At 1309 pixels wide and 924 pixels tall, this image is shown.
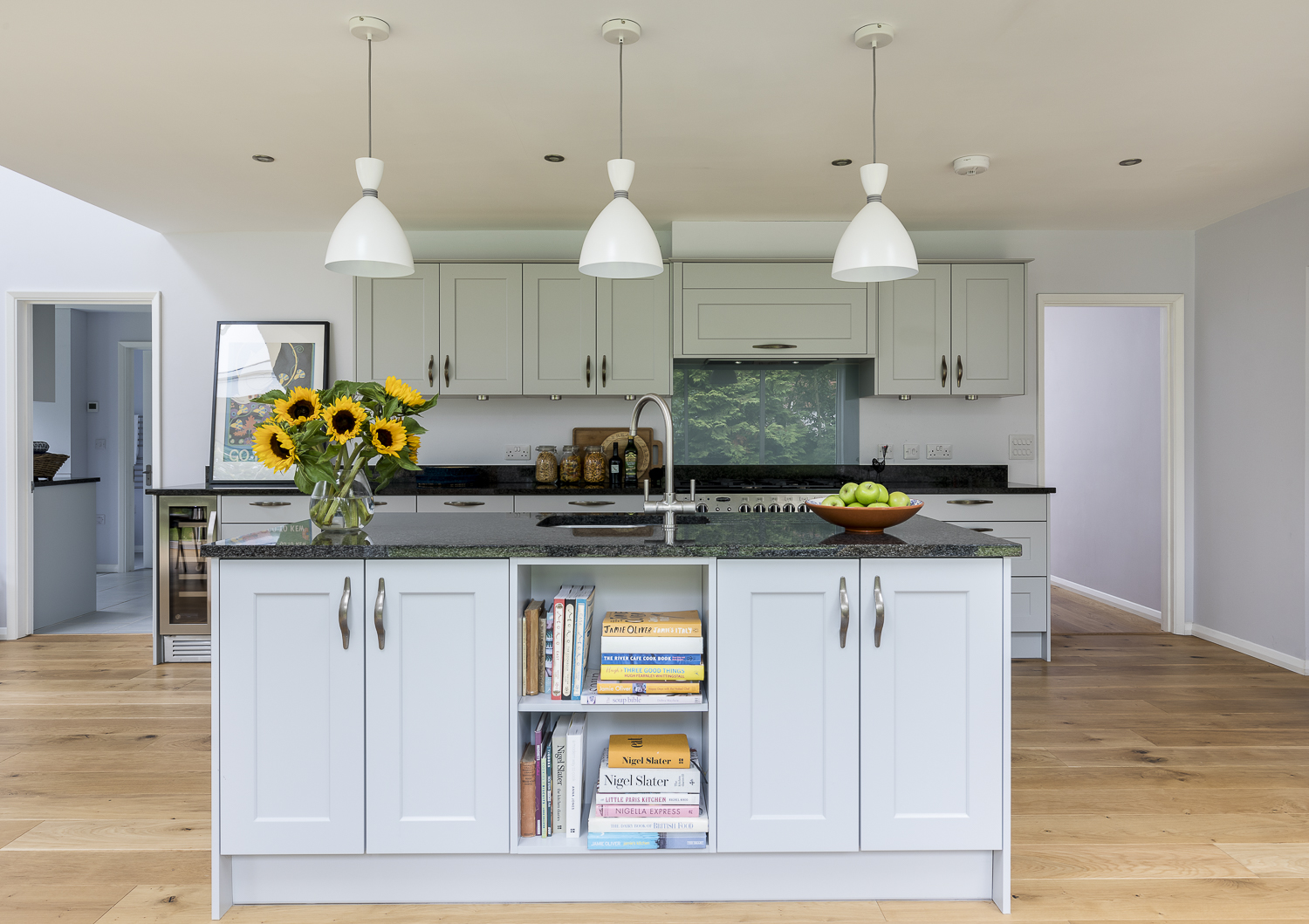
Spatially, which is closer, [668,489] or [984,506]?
[668,489]

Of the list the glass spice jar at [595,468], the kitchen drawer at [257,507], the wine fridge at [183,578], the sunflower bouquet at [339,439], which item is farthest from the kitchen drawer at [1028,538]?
the wine fridge at [183,578]

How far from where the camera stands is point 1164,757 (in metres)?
2.85

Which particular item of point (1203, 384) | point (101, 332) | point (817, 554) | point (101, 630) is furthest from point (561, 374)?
point (101, 332)

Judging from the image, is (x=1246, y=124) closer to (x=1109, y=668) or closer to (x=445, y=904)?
(x=1109, y=668)

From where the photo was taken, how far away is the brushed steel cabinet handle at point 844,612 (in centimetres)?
191

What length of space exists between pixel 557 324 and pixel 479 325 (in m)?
0.42

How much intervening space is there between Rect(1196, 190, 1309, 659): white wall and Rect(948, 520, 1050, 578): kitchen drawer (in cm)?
109

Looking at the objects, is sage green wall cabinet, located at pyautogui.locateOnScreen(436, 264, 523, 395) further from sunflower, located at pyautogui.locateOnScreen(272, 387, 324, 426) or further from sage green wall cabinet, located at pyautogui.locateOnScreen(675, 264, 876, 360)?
sunflower, located at pyautogui.locateOnScreen(272, 387, 324, 426)

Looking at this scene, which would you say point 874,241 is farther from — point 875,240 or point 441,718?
point 441,718

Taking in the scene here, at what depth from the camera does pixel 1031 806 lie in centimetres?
248

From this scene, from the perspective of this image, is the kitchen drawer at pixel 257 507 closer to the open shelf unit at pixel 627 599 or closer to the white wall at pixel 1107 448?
the open shelf unit at pixel 627 599

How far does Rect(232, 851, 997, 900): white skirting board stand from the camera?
1978mm

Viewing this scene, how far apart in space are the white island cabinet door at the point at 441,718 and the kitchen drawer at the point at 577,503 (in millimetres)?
2189

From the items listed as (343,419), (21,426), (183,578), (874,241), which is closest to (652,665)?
(343,419)
